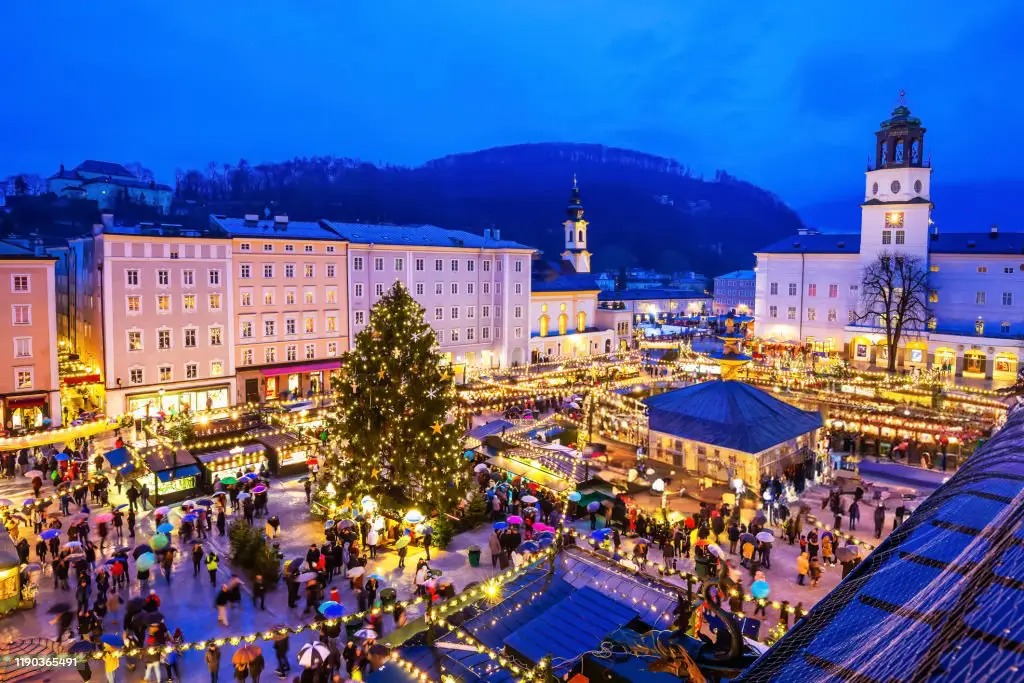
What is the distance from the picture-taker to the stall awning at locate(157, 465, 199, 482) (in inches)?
893

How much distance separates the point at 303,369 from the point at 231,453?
16.3 meters

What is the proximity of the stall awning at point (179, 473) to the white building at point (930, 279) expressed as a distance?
49.3 m

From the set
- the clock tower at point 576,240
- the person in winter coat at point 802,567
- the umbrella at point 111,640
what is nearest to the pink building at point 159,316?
the umbrella at point 111,640

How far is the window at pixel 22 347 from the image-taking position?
31.1 metres

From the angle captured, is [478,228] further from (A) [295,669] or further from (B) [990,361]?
(A) [295,669]

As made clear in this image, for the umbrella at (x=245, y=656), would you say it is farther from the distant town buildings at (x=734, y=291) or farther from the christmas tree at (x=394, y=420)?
the distant town buildings at (x=734, y=291)

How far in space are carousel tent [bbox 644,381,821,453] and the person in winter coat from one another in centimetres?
593

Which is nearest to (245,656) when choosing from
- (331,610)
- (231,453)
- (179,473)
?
(331,610)

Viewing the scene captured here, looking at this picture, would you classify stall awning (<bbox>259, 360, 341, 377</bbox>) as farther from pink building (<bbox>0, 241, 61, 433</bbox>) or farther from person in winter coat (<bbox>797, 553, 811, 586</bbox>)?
person in winter coat (<bbox>797, 553, 811, 586</bbox>)

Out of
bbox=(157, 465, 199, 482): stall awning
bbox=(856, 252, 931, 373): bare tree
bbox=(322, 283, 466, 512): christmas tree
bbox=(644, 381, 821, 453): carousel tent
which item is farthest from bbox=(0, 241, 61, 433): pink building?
bbox=(856, 252, 931, 373): bare tree

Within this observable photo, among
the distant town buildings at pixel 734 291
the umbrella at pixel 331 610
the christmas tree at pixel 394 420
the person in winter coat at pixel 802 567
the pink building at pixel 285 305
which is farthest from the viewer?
the distant town buildings at pixel 734 291

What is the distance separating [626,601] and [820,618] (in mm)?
7144

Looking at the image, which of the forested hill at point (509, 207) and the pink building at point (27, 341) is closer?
the pink building at point (27, 341)

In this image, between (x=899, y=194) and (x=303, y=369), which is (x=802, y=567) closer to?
(x=303, y=369)
